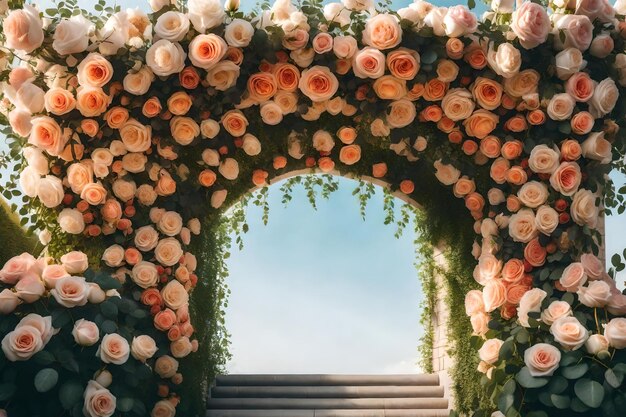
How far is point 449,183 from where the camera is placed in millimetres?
5398

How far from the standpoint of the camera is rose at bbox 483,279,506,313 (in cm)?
500

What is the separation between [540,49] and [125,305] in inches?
120

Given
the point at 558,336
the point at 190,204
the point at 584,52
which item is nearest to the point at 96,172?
the point at 190,204

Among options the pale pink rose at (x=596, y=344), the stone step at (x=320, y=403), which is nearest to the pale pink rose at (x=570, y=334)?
the pale pink rose at (x=596, y=344)

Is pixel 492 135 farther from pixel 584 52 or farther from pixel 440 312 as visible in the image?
pixel 440 312

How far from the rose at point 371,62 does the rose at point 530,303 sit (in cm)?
162

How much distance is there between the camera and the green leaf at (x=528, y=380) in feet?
14.1

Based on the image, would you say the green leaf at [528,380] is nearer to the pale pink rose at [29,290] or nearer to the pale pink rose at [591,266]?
the pale pink rose at [591,266]

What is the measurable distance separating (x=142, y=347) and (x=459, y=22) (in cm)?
271

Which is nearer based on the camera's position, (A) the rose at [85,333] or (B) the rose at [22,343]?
(B) the rose at [22,343]

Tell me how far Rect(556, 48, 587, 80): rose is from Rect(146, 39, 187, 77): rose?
2.36 m

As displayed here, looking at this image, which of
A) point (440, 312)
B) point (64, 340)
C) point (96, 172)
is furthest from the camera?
point (440, 312)

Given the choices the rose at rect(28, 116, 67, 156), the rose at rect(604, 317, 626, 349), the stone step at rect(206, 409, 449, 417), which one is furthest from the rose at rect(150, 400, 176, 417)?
the rose at rect(604, 317, 626, 349)

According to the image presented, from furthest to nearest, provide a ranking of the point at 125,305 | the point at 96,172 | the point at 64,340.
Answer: the point at 96,172, the point at 125,305, the point at 64,340
